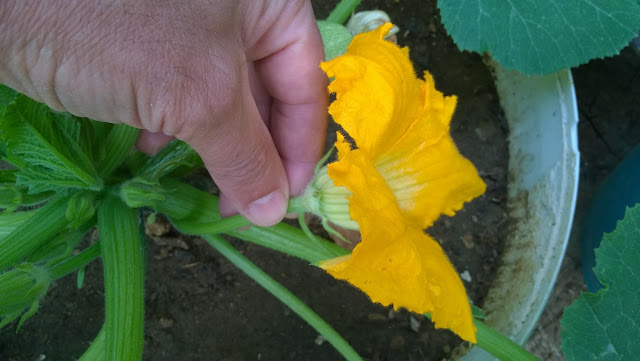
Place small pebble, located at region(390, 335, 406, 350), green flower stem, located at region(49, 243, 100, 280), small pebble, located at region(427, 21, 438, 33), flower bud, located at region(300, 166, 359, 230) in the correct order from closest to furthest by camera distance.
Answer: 1. flower bud, located at region(300, 166, 359, 230)
2. green flower stem, located at region(49, 243, 100, 280)
3. small pebble, located at region(390, 335, 406, 350)
4. small pebble, located at region(427, 21, 438, 33)

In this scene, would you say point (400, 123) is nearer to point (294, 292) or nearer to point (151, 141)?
point (151, 141)

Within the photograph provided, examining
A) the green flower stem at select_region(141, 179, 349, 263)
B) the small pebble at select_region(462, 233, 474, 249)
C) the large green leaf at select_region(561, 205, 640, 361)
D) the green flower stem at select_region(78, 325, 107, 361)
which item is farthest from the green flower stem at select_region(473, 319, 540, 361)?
the green flower stem at select_region(78, 325, 107, 361)

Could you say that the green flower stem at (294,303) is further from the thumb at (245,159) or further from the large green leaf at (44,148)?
the large green leaf at (44,148)

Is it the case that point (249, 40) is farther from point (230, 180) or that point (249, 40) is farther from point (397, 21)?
point (397, 21)

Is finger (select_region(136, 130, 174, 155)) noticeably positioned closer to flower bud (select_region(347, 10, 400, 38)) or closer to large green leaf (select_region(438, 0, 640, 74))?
flower bud (select_region(347, 10, 400, 38))

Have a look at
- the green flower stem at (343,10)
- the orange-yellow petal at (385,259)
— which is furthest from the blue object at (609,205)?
the orange-yellow petal at (385,259)

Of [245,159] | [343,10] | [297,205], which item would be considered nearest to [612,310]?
[297,205]
